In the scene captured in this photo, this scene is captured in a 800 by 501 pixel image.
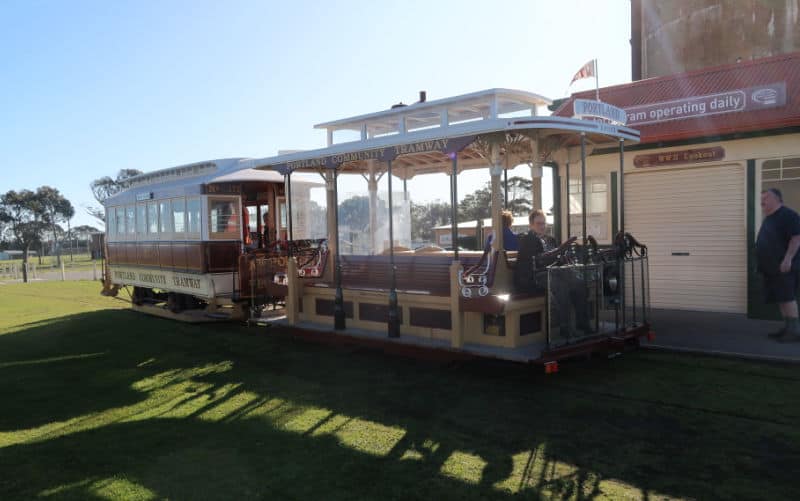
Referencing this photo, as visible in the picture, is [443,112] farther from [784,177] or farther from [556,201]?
[784,177]

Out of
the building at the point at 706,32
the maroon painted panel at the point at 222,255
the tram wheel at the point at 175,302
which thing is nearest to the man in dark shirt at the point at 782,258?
the maroon painted panel at the point at 222,255

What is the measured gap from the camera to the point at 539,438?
484 cm

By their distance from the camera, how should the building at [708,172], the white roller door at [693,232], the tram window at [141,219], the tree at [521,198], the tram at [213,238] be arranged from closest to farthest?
the building at [708,172], the white roller door at [693,232], the tram at [213,238], the tram window at [141,219], the tree at [521,198]

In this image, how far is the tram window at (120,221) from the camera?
1527 centimetres

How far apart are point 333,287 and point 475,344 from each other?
2814mm


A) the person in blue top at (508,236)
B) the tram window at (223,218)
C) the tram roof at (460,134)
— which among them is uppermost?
the tram roof at (460,134)

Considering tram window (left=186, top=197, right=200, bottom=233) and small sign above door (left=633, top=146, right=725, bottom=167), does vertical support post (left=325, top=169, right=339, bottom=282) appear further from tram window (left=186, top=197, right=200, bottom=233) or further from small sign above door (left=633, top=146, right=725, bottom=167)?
small sign above door (left=633, top=146, right=725, bottom=167)

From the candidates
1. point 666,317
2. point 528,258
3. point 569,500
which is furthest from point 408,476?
point 666,317

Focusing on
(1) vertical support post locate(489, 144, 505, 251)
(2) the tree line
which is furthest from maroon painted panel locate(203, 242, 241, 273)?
(2) the tree line

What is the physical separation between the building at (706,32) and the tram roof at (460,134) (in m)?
13.6

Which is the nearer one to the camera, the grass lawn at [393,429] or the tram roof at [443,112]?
the grass lawn at [393,429]

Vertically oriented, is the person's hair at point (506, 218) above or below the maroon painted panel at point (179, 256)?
above

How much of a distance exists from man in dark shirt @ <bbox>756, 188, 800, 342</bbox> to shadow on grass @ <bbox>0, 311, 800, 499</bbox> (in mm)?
2094

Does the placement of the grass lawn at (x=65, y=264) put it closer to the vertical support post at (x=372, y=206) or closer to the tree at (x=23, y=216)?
the tree at (x=23, y=216)
